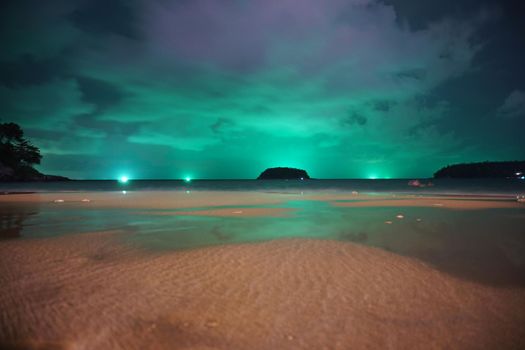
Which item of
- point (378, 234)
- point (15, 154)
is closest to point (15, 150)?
point (15, 154)

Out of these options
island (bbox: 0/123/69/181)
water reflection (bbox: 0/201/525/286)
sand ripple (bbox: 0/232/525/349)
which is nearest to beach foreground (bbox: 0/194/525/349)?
sand ripple (bbox: 0/232/525/349)

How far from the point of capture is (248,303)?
16.4 feet

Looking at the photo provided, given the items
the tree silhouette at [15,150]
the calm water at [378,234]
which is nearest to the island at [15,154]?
the tree silhouette at [15,150]

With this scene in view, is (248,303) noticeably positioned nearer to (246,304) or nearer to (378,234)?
(246,304)

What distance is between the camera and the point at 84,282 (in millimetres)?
5945

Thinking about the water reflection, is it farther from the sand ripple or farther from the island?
the island

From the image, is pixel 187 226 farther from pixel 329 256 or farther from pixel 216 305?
pixel 216 305

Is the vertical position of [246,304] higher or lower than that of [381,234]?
lower

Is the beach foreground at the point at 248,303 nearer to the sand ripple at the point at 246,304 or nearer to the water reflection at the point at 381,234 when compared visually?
the sand ripple at the point at 246,304

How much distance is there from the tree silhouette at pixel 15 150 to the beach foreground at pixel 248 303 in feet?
225

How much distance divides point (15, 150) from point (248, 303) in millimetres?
75683

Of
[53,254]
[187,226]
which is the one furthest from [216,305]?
[187,226]

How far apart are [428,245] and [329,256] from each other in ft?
12.6

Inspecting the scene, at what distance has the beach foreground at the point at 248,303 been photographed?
12.9ft
